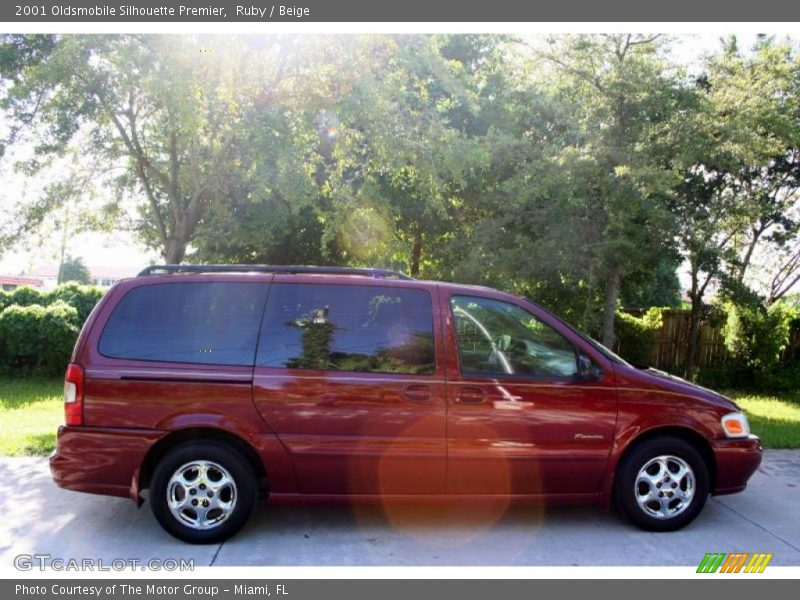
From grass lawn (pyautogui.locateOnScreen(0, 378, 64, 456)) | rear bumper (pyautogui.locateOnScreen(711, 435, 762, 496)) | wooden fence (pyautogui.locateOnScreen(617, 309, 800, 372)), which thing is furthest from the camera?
wooden fence (pyautogui.locateOnScreen(617, 309, 800, 372))

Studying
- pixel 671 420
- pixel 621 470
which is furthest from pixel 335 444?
pixel 671 420

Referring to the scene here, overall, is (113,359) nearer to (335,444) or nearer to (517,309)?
(335,444)

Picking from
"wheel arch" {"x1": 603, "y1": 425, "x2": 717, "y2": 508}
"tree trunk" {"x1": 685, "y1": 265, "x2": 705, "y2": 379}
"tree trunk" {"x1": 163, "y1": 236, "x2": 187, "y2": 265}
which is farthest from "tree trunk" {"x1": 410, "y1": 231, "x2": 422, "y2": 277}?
"wheel arch" {"x1": 603, "y1": 425, "x2": 717, "y2": 508}

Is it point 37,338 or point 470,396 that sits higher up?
point 470,396

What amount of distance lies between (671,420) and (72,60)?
6967mm

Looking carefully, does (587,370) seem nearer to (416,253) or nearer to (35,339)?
(416,253)

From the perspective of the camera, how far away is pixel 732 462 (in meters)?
4.76

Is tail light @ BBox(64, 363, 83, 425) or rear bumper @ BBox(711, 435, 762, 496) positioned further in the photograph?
rear bumper @ BBox(711, 435, 762, 496)

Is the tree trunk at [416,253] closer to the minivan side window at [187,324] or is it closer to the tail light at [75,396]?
the minivan side window at [187,324]

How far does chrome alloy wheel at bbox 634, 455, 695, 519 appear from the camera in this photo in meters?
4.66

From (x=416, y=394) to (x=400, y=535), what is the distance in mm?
1030

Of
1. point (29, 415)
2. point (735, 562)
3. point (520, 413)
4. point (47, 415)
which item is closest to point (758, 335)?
point (735, 562)

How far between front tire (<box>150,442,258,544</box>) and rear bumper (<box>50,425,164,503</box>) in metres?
0.16

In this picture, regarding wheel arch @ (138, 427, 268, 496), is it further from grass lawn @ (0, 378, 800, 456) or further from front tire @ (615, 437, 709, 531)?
grass lawn @ (0, 378, 800, 456)
